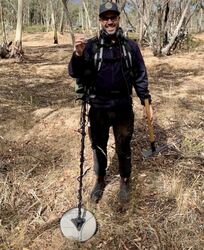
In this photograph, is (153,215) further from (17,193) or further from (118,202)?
(17,193)

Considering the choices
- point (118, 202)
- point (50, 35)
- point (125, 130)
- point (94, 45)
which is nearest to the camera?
point (94, 45)

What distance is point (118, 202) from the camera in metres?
5.01

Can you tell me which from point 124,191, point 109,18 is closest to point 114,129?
point 124,191

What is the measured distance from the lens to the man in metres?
4.01

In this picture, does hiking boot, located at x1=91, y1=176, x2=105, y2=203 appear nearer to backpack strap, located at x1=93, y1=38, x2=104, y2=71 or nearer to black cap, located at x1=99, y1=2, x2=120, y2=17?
backpack strap, located at x1=93, y1=38, x2=104, y2=71

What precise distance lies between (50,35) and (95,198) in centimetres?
2797

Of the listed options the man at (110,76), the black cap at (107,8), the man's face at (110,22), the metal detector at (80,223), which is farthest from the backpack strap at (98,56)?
the metal detector at (80,223)

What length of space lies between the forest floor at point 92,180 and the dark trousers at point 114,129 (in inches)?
25.5

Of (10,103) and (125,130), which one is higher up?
(125,130)

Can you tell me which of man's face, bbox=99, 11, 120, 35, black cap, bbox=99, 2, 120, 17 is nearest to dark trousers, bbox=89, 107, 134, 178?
man's face, bbox=99, 11, 120, 35

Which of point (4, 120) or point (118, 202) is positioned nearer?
point (118, 202)

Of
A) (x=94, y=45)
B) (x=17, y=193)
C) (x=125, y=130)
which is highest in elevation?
(x=94, y=45)

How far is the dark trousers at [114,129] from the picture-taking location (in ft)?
14.4

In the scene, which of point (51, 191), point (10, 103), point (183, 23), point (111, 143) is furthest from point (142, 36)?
point (51, 191)
